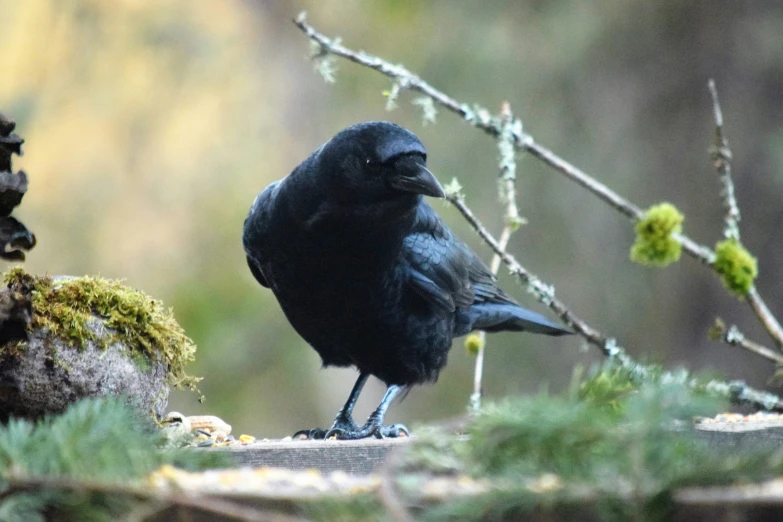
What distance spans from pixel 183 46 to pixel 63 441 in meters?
7.72

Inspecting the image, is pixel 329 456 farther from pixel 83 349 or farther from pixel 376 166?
pixel 376 166

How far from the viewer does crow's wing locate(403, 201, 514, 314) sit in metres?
4.41

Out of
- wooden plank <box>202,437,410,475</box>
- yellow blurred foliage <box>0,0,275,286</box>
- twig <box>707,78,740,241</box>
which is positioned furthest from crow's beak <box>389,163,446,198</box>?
yellow blurred foliage <box>0,0,275,286</box>

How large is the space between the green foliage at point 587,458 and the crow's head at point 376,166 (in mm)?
2250

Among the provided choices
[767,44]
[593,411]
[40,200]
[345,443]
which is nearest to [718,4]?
[767,44]

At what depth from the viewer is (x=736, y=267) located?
10.4ft

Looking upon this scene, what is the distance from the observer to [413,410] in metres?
11.6

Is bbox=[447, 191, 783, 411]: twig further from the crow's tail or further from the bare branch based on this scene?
the crow's tail

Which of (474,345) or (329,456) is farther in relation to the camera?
(474,345)

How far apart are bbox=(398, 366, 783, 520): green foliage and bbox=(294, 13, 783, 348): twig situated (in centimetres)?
198

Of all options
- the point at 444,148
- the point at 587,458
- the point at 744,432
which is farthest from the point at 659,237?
the point at 444,148

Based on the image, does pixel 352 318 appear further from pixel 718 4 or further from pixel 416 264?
pixel 718 4

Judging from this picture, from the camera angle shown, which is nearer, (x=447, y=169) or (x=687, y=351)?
(x=687, y=351)

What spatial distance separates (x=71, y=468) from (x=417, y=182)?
2.36 metres
